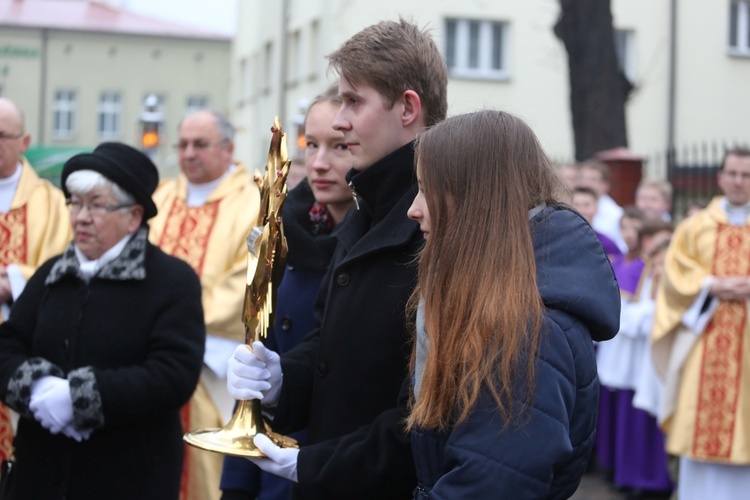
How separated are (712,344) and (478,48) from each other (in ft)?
72.5

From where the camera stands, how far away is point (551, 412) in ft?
8.21

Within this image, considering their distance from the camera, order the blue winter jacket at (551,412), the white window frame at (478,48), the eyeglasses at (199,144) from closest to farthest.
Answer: the blue winter jacket at (551,412) < the eyeglasses at (199,144) < the white window frame at (478,48)

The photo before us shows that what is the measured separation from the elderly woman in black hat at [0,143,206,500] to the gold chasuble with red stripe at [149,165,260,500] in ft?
4.95

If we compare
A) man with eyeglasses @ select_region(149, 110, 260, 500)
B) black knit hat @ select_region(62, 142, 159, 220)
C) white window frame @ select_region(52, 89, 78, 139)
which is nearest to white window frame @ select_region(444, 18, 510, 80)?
man with eyeglasses @ select_region(149, 110, 260, 500)

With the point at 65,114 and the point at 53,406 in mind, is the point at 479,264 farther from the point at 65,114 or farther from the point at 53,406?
the point at 65,114

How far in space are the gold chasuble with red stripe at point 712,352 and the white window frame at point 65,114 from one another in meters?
44.3

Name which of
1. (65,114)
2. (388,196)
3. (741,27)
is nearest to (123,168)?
(388,196)

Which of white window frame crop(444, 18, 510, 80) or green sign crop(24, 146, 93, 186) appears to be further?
white window frame crop(444, 18, 510, 80)

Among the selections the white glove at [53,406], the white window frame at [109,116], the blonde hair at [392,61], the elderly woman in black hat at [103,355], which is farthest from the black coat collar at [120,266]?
the white window frame at [109,116]

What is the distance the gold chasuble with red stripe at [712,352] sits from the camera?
25.5ft

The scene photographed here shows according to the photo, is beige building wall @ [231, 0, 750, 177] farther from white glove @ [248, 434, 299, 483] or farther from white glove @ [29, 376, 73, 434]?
white glove @ [248, 434, 299, 483]

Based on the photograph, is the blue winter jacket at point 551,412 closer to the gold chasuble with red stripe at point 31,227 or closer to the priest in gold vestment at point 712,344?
the gold chasuble with red stripe at point 31,227

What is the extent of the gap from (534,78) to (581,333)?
27.2 metres

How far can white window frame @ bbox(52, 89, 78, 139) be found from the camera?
49.7m
